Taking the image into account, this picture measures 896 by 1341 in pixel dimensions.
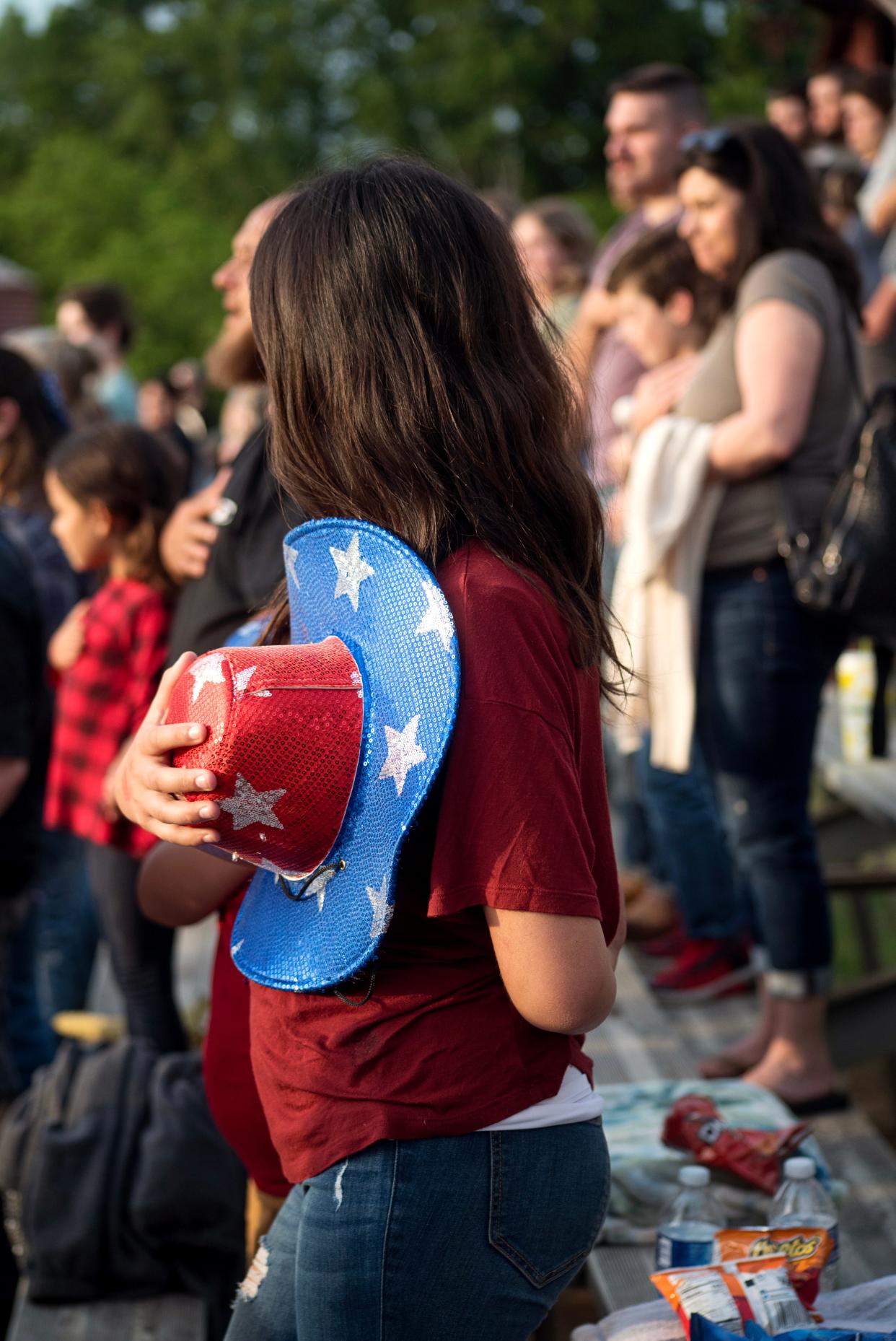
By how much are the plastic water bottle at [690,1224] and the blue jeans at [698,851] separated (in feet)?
5.53

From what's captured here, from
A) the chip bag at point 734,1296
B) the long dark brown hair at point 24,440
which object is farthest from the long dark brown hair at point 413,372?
the long dark brown hair at point 24,440

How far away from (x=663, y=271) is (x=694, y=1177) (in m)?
2.63

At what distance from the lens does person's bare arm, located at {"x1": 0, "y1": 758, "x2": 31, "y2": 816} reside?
10.9 ft

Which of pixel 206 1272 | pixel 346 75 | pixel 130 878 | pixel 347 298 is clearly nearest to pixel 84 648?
pixel 130 878

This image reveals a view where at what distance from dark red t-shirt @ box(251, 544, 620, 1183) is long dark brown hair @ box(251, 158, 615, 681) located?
7 cm

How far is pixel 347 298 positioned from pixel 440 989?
0.71 m

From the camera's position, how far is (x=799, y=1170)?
2.41 metres

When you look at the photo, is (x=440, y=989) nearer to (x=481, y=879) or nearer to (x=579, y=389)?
(x=481, y=879)

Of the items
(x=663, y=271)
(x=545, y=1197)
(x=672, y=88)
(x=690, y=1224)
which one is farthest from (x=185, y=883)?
(x=672, y=88)

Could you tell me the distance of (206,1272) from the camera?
285 cm

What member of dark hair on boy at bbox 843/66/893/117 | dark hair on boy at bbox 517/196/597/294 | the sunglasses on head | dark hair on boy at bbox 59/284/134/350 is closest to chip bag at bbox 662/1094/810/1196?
the sunglasses on head

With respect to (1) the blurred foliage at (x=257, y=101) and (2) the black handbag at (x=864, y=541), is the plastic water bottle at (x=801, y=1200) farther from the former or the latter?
(1) the blurred foliage at (x=257, y=101)

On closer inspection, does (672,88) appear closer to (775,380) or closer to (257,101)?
(775,380)

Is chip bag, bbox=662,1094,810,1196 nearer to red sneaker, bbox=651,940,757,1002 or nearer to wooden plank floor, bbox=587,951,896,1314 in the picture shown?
wooden plank floor, bbox=587,951,896,1314
